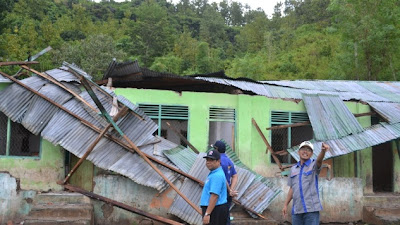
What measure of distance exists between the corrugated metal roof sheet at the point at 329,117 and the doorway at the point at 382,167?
9.09 ft

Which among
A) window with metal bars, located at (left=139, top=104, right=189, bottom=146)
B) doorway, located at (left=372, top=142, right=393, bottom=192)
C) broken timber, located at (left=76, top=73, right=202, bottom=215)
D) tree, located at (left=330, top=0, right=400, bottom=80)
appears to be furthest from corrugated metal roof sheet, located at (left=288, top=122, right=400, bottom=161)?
tree, located at (left=330, top=0, right=400, bottom=80)

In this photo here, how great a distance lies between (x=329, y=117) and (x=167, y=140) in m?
4.44

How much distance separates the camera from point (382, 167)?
45.9 ft

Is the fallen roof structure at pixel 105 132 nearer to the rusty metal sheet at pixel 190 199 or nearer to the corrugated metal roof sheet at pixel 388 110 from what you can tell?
the rusty metal sheet at pixel 190 199

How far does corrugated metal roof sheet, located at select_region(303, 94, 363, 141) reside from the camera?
11008 millimetres

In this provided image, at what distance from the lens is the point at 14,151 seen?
995cm

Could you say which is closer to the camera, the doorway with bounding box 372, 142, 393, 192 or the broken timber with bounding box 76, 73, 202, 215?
the broken timber with bounding box 76, 73, 202, 215

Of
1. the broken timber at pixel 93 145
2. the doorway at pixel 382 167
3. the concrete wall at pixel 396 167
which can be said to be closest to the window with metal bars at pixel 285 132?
the concrete wall at pixel 396 167

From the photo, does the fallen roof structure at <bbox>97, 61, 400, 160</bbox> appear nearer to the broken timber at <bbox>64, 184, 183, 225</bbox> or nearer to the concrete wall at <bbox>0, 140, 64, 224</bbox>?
the concrete wall at <bbox>0, 140, 64, 224</bbox>

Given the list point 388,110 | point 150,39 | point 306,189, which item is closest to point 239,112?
point 388,110

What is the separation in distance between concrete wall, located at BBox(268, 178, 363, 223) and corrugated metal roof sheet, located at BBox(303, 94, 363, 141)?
1.20 m

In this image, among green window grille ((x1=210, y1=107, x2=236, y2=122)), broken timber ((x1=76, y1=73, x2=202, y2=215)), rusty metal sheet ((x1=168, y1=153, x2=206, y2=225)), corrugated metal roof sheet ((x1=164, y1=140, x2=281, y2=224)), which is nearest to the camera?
broken timber ((x1=76, y1=73, x2=202, y2=215))

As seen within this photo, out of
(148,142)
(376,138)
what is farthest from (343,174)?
(148,142)

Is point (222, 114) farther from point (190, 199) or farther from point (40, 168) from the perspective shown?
point (40, 168)
